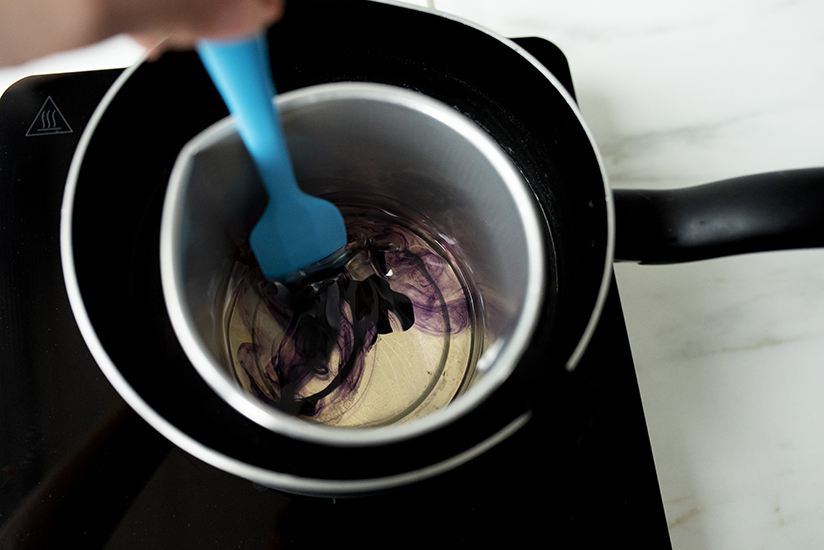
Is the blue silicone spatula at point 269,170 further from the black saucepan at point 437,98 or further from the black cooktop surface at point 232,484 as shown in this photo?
the black cooktop surface at point 232,484

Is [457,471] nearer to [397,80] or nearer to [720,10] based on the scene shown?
[397,80]

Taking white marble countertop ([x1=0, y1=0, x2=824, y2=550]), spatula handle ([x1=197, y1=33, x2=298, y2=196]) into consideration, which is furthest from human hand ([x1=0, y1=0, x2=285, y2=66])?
white marble countertop ([x1=0, y1=0, x2=824, y2=550])

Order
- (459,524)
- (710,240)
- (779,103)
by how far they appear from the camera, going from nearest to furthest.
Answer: (710,240) → (459,524) → (779,103)

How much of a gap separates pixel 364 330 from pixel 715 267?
35 centimetres

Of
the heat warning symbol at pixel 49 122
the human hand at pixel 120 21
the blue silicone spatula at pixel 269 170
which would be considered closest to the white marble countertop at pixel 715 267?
the heat warning symbol at pixel 49 122

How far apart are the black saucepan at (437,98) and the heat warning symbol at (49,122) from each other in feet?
0.64

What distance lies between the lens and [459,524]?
42 centimetres

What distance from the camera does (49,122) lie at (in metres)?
0.50

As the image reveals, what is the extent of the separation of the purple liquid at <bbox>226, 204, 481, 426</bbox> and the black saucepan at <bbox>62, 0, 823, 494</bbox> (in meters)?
0.09

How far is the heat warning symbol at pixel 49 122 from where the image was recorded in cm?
49

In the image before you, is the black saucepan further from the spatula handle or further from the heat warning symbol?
the heat warning symbol

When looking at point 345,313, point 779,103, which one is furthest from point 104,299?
point 779,103

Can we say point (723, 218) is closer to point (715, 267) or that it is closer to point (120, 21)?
point (715, 267)

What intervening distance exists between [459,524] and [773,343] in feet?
1.13
